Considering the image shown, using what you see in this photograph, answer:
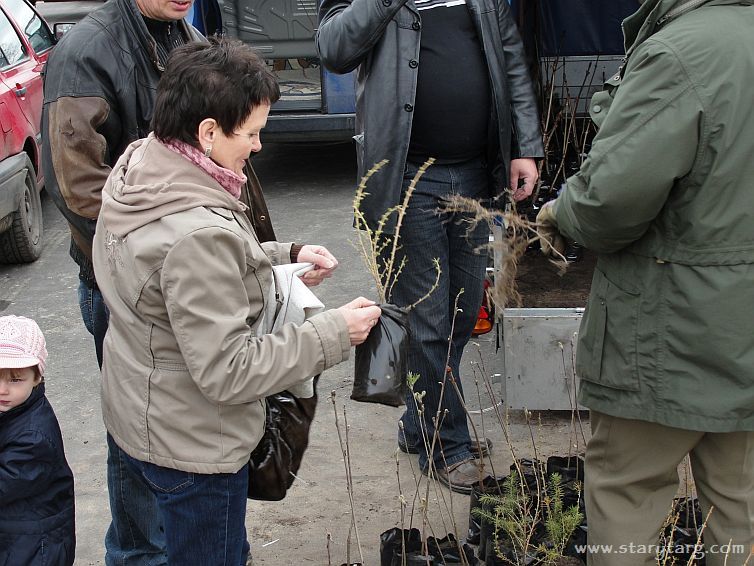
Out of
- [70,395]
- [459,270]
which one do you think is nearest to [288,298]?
[459,270]

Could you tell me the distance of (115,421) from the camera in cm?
233

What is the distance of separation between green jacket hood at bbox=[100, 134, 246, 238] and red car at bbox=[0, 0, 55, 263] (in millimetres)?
4058

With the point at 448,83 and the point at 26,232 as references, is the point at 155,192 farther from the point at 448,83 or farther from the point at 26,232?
the point at 26,232

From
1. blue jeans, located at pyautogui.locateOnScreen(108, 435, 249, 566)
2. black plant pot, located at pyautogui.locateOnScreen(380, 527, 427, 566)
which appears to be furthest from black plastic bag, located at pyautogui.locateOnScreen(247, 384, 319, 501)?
black plant pot, located at pyautogui.locateOnScreen(380, 527, 427, 566)

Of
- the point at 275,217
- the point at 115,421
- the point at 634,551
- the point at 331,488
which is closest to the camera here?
the point at 115,421

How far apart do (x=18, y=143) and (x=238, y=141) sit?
475 cm

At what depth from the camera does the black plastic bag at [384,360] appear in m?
2.43

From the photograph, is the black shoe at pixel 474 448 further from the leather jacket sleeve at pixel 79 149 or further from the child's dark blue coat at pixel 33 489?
the leather jacket sleeve at pixel 79 149

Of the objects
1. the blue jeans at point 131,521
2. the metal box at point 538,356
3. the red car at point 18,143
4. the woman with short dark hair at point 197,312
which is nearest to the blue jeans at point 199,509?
the woman with short dark hair at point 197,312

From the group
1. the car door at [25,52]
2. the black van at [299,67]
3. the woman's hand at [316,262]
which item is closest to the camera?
the woman's hand at [316,262]

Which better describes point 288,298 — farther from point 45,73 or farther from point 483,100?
point 483,100

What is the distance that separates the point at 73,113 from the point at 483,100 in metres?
1.46

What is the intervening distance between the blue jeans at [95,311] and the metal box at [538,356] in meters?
1.73

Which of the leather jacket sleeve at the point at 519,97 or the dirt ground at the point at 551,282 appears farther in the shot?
the dirt ground at the point at 551,282
